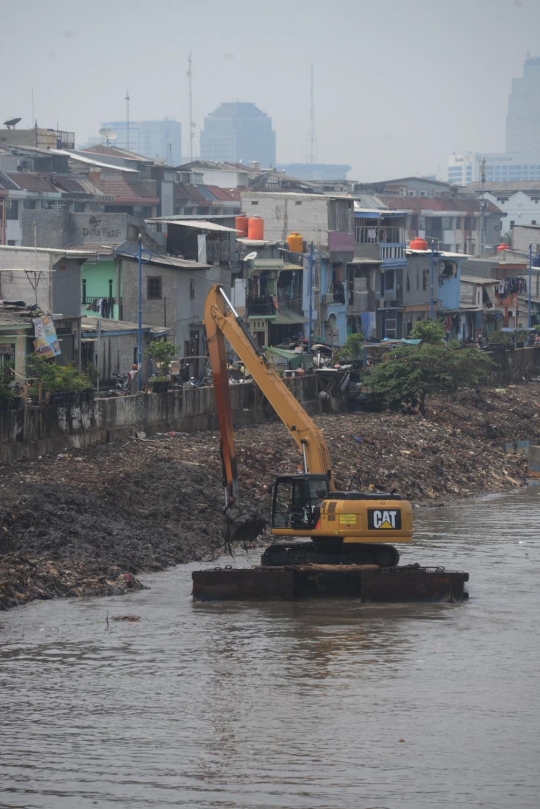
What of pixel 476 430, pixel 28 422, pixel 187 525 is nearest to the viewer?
pixel 187 525

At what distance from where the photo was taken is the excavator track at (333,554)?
88.0 feet

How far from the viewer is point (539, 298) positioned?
91.8 meters

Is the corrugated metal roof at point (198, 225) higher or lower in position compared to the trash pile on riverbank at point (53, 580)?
higher

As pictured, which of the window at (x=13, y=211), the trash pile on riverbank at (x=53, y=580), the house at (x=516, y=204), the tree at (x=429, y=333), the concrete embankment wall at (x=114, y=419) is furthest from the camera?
the house at (x=516, y=204)

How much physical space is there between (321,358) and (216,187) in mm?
47808

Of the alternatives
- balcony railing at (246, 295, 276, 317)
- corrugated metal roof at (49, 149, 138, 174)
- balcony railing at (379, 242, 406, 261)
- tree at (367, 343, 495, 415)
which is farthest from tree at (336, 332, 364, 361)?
corrugated metal roof at (49, 149, 138, 174)

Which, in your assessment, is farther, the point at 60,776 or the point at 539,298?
the point at 539,298

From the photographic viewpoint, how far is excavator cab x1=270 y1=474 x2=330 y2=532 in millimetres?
26297

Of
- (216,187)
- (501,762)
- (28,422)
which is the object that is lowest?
(501,762)

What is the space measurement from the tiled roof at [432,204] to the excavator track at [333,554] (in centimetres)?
8303

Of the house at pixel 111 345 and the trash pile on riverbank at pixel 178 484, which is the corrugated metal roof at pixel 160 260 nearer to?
the house at pixel 111 345

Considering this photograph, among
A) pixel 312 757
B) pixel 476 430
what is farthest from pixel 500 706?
pixel 476 430

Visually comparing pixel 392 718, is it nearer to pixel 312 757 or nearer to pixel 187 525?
pixel 312 757

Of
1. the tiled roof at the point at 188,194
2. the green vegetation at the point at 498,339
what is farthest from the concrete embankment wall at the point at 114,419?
the tiled roof at the point at 188,194
